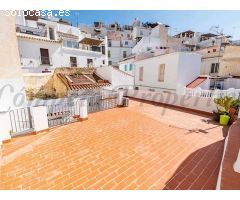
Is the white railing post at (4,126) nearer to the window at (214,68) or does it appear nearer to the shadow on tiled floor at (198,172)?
the shadow on tiled floor at (198,172)

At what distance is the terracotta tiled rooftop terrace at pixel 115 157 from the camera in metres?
2.99

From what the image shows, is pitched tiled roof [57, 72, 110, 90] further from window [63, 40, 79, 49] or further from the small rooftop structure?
window [63, 40, 79, 49]

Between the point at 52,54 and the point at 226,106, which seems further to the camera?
the point at 52,54

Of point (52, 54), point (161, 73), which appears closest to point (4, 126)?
point (161, 73)

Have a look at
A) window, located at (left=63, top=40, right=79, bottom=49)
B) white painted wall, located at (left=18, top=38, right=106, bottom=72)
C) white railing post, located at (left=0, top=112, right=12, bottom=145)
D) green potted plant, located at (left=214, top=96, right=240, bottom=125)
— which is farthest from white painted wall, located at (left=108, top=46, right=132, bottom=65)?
white railing post, located at (left=0, top=112, right=12, bottom=145)

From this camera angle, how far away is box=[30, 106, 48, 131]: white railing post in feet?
17.4

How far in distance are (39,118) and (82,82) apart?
28.5 feet

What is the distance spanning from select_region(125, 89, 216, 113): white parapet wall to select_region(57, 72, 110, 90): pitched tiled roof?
4.24 meters

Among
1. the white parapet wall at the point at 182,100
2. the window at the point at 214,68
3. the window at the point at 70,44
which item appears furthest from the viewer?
the window at the point at 70,44

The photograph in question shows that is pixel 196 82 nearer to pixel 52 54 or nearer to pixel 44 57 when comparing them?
pixel 52 54

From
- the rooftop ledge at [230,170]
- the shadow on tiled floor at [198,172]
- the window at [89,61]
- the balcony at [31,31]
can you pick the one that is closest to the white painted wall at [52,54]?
the window at [89,61]

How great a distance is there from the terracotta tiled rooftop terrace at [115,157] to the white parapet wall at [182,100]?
2332 millimetres

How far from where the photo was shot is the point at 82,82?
542 inches
